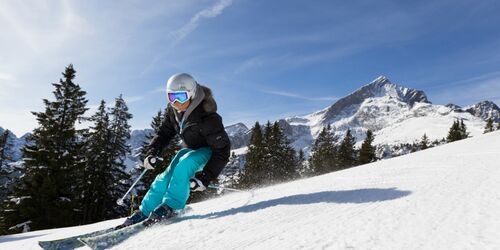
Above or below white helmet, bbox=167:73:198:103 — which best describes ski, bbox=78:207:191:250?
below

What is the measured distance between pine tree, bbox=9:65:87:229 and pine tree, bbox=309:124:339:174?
32.6 metres

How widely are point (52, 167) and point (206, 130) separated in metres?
20.3

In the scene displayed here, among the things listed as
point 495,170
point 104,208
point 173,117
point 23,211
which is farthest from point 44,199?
point 495,170

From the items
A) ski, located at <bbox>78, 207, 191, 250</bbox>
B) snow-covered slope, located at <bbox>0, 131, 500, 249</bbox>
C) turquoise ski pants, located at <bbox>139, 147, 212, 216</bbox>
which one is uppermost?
turquoise ski pants, located at <bbox>139, 147, 212, 216</bbox>

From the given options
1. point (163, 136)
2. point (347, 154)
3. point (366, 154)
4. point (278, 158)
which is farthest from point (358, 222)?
point (366, 154)

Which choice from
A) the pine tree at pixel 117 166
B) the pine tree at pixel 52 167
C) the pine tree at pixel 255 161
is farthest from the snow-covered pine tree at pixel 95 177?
the pine tree at pixel 255 161

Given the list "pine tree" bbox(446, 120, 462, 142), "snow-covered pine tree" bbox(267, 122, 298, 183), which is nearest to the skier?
"snow-covered pine tree" bbox(267, 122, 298, 183)

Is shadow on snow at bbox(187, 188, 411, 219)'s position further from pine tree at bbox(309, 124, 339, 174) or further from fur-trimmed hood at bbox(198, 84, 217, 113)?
pine tree at bbox(309, 124, 339, 174)

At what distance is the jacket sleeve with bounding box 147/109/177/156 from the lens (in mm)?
5762

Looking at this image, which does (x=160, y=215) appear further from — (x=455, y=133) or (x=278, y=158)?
(x=455, y=133)

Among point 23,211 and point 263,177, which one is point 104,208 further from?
point 263,177

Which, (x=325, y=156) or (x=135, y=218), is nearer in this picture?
(x=135, y=218)

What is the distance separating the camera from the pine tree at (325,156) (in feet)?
159

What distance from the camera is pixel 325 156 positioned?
49406 mm
